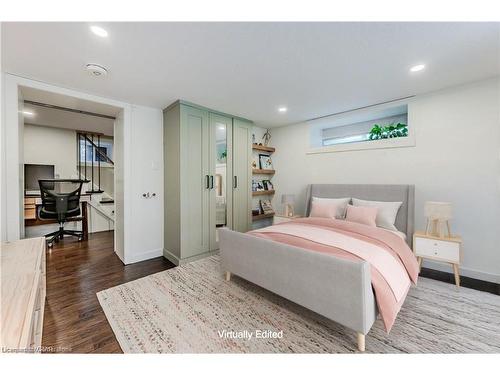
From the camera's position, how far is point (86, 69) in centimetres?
203

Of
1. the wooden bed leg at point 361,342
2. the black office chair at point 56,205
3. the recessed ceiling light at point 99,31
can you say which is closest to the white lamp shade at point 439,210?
the wooden bed leg at point 361,342

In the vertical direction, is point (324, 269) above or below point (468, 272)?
above

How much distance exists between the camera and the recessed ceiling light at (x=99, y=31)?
1474 mm

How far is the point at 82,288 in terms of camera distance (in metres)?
2.27

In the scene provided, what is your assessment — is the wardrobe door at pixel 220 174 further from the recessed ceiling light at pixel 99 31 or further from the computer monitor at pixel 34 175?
the computer monitor at pixel 34 175

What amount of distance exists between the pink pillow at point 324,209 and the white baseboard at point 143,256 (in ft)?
8.27

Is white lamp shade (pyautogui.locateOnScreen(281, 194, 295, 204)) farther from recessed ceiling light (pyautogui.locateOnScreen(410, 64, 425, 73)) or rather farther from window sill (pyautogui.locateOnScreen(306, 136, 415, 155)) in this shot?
recessed ceiling light (pyautogui.locateOnScreen(410, 64, 425, 73))

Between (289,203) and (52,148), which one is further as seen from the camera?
(52,148)

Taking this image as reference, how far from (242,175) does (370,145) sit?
7.03 ft

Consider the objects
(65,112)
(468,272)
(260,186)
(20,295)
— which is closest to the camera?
(20,295)

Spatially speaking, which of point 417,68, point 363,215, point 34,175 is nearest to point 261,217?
point 363,215

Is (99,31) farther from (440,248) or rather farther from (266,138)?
(440,248)
